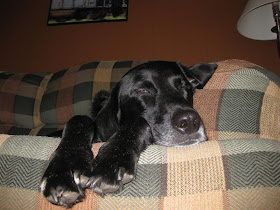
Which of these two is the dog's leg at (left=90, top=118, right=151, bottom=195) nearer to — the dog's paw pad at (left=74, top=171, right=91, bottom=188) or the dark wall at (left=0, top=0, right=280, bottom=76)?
the dog's paw pad at (left=74, top=171, right=91, bottom=188)

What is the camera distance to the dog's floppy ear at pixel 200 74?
164 centimetres

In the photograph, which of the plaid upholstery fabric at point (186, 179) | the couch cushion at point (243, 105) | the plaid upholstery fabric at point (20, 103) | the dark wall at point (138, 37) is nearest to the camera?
the plaid upholstery fabric at point (186, 179)

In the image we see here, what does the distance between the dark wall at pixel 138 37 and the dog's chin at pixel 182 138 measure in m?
2.92

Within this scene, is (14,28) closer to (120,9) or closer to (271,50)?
(120,9)

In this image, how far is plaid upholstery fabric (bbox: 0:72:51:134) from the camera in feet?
9.68

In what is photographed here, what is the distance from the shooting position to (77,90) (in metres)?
2.88

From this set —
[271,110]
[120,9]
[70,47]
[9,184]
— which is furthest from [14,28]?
[271,110]

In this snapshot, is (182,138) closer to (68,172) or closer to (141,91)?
(141,91)

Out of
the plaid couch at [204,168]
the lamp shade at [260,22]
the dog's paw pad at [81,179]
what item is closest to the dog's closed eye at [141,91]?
the plaid couch at [204,168]

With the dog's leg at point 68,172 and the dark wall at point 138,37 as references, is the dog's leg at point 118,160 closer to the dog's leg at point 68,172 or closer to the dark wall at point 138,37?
the dog's leg at point 68,172

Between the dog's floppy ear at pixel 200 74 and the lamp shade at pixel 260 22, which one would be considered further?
the lamp shade at pixel 260 22

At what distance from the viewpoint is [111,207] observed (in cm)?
67

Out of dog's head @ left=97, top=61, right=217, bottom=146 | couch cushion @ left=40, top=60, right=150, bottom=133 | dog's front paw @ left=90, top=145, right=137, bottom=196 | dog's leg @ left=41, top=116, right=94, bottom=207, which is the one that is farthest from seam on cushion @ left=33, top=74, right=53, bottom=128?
dog's front paw @ left=90, top=145, right=137, bottom=196

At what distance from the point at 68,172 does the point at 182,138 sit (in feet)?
2.32
